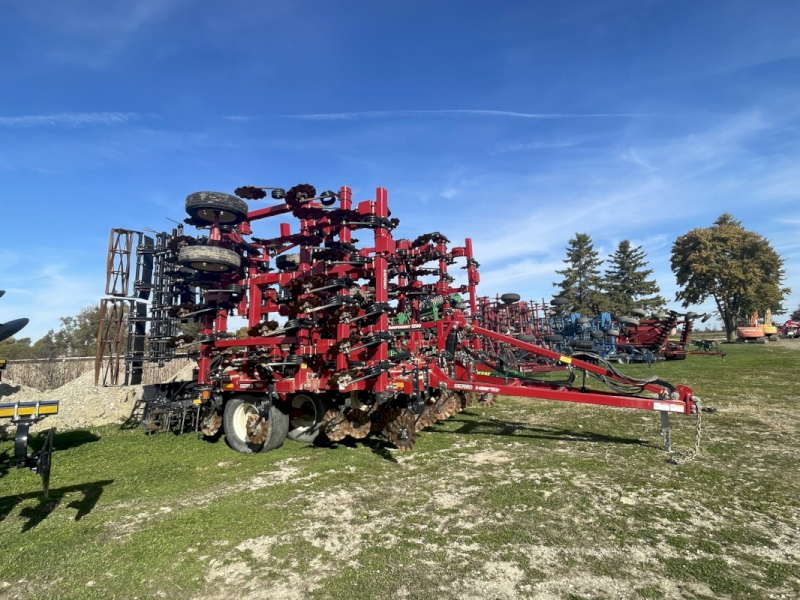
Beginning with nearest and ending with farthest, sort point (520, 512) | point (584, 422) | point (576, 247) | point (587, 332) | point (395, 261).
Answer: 1. point (520, 512)
2. point (584, 422)
3. point (395, 261)
4. point (587, 332)
5. point (576, 247)

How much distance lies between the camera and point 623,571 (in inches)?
145

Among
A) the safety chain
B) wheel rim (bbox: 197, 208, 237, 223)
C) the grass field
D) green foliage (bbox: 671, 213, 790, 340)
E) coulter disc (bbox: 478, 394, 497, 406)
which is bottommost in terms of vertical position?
the grass field

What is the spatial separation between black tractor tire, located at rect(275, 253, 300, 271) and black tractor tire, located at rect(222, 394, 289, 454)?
365 centimetres

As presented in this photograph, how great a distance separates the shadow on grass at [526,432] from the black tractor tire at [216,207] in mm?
6181

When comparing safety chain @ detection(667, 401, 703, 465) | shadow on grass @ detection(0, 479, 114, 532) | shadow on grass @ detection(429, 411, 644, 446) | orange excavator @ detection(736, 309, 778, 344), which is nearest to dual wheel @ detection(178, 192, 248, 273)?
shadow on grass @ detection(0, 479, 114, 532)

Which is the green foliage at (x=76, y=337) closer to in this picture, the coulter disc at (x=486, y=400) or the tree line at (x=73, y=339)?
the tree line at (x=73, y=339)

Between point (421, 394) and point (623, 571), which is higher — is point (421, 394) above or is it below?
above

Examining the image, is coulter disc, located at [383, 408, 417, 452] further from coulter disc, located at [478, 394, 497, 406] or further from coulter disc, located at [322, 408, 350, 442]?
coulter disc, located at [478, 394, 497, 406]

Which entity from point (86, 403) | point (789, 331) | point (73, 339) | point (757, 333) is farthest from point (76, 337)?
point (789, 331)

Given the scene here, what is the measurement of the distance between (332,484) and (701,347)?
92.6 ft

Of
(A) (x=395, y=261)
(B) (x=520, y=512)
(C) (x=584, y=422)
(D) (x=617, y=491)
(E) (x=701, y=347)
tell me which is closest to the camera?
(B) (x=520, y=512)

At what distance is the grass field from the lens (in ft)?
11.9

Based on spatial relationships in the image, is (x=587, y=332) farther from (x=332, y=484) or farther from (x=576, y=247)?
(x=576, y=247)

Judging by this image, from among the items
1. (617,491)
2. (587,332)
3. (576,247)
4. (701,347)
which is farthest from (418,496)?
(576,247)
